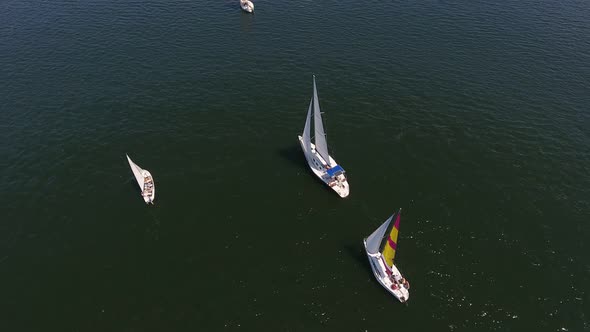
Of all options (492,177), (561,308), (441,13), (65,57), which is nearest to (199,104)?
(65,57)

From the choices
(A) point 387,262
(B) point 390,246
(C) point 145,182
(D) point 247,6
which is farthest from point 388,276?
(D) point 247,6

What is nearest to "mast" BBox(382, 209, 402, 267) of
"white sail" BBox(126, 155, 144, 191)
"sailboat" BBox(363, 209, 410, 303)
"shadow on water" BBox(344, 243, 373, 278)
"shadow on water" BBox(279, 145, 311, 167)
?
"sailboat" BBox(363, 209, 410, 303)

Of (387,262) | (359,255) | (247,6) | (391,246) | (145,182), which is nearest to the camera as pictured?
(391,246)

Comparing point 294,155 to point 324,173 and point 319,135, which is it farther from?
point 319,135

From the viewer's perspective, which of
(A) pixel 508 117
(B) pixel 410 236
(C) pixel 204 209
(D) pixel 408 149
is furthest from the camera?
(A) pixel 508 117

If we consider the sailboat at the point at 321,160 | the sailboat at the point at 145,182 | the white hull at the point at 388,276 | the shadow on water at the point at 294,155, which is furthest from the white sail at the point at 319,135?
the sailboat at the point at 145,182

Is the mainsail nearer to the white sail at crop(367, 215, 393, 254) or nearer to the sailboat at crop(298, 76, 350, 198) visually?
the white sail at crop(367, 215, 393, 254)

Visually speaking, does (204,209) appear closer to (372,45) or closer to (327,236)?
(327,236)

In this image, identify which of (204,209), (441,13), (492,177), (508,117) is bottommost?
(204,209)
